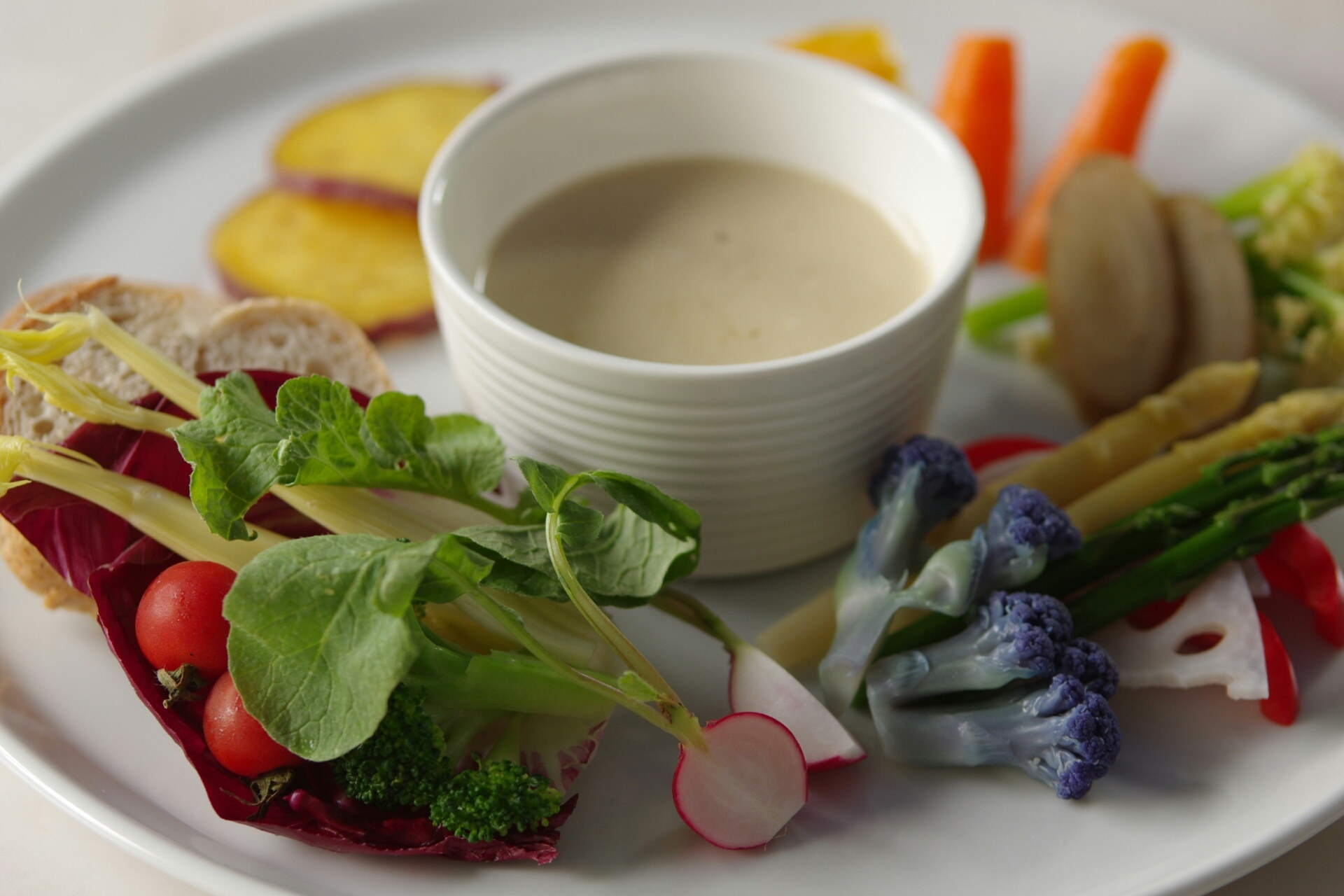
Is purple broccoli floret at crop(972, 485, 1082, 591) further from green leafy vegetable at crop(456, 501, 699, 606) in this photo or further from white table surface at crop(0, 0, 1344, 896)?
white table surface at crop(0, 0, 1344, 896)

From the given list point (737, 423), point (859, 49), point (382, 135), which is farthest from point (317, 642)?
point (859, 49)

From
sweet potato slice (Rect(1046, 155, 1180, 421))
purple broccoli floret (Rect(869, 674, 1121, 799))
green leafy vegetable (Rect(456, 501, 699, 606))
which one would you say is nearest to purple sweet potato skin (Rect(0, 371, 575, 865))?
green leafy vegetable (Rect(456, 501, 699, 606))

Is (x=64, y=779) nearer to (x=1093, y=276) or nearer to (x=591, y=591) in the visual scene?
(x=591, y=591)

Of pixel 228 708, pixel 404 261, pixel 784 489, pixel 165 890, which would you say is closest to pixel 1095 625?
pixel 784 489

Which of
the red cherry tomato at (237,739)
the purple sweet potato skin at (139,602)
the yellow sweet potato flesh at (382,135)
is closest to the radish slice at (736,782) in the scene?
the purple sweet potato skin at (139,602)

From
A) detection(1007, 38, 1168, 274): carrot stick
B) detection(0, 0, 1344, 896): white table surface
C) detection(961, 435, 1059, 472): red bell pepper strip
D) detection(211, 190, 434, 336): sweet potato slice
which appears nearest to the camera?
detection(961, 435, 1059, 472): red bell pepper strip
